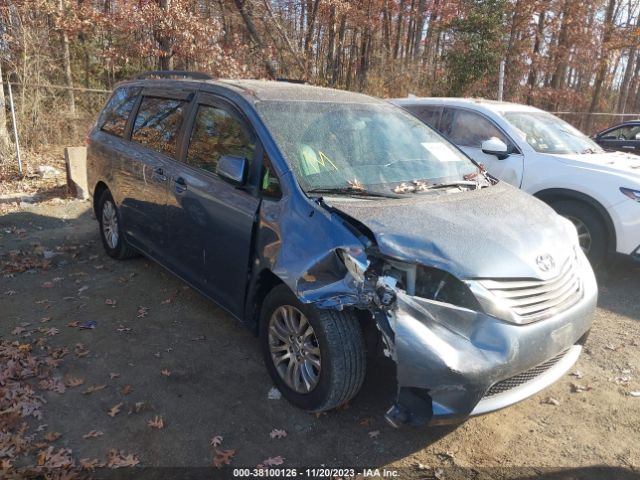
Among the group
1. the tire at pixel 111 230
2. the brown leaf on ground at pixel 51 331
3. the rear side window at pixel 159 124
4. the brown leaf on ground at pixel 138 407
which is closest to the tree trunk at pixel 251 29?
the tire at pixel 111 230

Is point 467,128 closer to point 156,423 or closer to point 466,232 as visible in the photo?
point 466,232

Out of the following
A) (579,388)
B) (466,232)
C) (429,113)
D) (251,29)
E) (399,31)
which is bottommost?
(579,388)

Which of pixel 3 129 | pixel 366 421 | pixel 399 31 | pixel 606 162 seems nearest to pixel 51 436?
pixel 366 421

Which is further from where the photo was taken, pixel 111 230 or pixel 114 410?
pixel 111 230

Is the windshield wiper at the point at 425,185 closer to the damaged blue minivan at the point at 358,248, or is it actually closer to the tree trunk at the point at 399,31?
the damaged blue minivan at the point at 358,248

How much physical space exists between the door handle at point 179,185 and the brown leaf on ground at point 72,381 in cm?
155

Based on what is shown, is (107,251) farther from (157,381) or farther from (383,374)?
(383,374)

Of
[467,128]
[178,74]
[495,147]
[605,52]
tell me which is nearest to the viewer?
[178,74]

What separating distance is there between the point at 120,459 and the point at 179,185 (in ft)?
6.83

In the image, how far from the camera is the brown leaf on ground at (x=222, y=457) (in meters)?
2.75

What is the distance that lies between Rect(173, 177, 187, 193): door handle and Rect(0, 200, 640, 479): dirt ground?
1.14 meters

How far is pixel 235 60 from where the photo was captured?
12.7 meters

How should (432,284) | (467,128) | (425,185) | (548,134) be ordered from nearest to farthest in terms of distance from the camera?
(432,284) → (425,185) → (548,134) → (467,128)

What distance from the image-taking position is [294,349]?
3.12 m
